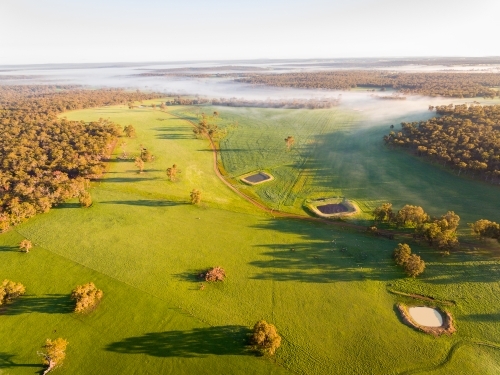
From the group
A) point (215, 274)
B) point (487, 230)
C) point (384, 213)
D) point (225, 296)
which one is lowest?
point (225, 296)

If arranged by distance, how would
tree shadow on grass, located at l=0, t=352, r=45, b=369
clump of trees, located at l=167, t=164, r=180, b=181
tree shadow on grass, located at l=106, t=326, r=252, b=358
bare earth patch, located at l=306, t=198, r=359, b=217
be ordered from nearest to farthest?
1. tree shadow on grass, located at l=0, t=352, r=45, b=369
2. tree shadow on grass, located at l=106, t=326, r=252, b=358
3. bare earth patch, located at l=306, t=198, r=359, b=217
4. clump of trees, located at l=167, t=164, r=180, b=181

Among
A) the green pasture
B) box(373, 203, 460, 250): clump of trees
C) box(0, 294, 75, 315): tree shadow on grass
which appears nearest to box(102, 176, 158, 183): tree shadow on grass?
the green pasture

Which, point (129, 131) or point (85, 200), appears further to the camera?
point (129, 131)

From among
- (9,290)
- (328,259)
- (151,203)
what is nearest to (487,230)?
(328,259)

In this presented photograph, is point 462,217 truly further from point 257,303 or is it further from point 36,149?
point 36,149

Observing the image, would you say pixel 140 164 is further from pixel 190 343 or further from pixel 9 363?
pixel 190 343

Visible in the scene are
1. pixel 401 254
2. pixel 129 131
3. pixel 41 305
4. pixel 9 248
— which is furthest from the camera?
pixel 129 131

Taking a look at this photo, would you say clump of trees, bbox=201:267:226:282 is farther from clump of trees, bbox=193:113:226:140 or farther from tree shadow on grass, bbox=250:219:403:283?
clump of trees, bbox=193:113:226:140

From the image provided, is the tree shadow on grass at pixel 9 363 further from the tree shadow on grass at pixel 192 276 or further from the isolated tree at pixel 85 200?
the isolated tree at pixel 85 200
